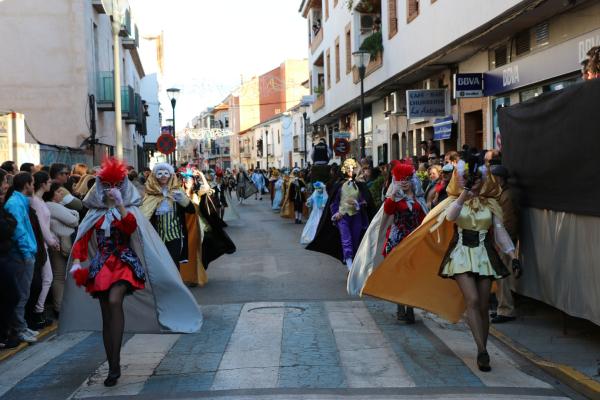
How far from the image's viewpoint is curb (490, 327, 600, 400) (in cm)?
551

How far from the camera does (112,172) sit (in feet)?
20.6

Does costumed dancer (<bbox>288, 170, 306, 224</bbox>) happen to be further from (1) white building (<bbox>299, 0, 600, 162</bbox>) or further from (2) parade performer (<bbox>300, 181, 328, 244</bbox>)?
(2) parade performer (<bbox>300, 181, 328, 244</bbox>)

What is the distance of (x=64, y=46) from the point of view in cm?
2338

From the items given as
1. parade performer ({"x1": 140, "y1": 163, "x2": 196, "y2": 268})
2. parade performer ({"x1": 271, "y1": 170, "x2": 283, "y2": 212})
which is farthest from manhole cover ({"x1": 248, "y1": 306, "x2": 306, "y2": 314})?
parade performer ({"x1": 271, "y1": 170, "x2": 283, "y2": 212})

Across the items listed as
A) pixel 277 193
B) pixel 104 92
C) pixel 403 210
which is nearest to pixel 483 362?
pixel 403 210

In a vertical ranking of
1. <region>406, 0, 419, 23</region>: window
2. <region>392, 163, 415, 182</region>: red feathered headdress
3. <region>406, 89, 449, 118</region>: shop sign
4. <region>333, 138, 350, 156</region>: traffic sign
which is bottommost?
<region>392, 163, 415, 182</region>: red feathered headdress

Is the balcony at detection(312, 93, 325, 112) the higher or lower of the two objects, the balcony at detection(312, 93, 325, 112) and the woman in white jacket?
the higher

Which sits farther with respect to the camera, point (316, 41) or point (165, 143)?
point (316, 41)

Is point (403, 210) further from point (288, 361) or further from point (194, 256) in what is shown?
point (194, 256)

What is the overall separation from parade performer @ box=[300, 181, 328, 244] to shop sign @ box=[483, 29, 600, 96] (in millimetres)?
4374

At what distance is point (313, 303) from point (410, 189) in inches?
83.2

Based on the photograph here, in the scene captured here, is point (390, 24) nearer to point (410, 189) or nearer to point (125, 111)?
point (125, 111)

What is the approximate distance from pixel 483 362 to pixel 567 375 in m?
0.66

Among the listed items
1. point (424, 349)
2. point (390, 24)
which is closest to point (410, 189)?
point (424, 349)
